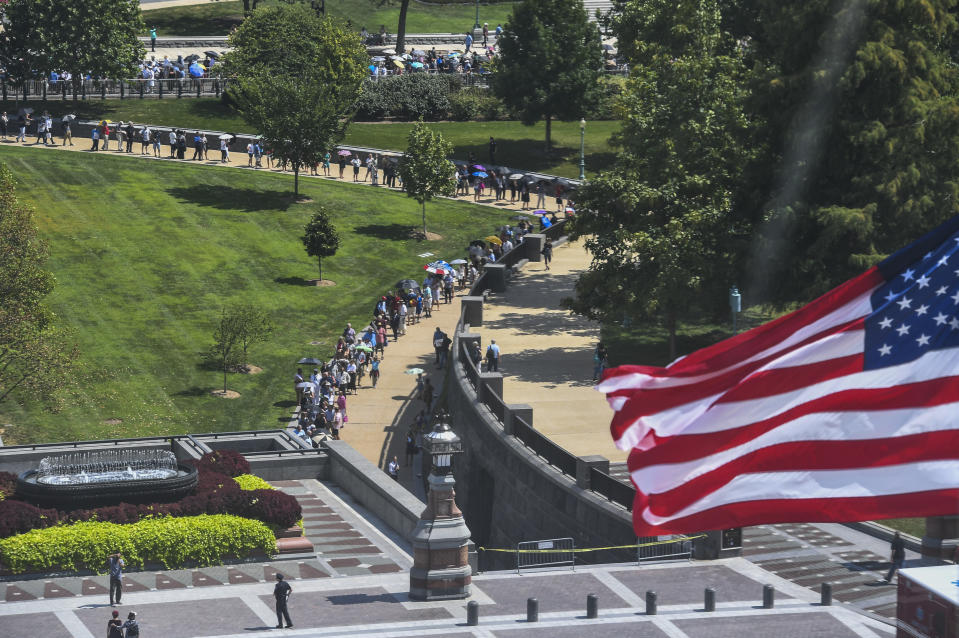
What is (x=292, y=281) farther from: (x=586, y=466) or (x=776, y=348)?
(x=776, y=348)

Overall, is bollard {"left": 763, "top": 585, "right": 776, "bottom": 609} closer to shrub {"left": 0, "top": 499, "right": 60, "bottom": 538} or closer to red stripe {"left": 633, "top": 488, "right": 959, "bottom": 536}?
shrub {"left": 0, "top": 499, "right": 60, "bottom": 538}

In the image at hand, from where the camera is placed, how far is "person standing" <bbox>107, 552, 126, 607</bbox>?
106 ft

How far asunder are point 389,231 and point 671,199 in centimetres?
2850

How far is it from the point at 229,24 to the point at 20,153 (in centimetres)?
3563

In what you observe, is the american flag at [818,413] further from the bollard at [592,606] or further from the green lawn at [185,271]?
the green lawn at [185,271]

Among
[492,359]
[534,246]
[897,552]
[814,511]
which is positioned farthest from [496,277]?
[814,511]

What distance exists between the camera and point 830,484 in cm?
1333

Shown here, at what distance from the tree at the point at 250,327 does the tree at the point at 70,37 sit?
2696 cm

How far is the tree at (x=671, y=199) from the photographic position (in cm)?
5206

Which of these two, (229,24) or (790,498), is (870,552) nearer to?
(790,498)

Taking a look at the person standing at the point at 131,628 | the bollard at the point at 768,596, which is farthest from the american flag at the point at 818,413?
the bollard at the point at 768,596

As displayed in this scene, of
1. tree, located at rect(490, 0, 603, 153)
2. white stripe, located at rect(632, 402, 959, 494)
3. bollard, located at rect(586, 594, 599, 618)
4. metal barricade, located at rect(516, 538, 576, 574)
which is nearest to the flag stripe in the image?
white stripe, located at rect(632, 402, 959, 494)

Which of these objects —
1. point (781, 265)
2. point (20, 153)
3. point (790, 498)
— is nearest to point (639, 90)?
point (781, 265)

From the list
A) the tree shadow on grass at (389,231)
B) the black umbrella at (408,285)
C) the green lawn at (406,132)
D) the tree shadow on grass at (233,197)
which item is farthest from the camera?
the green lawn at (406,132)
